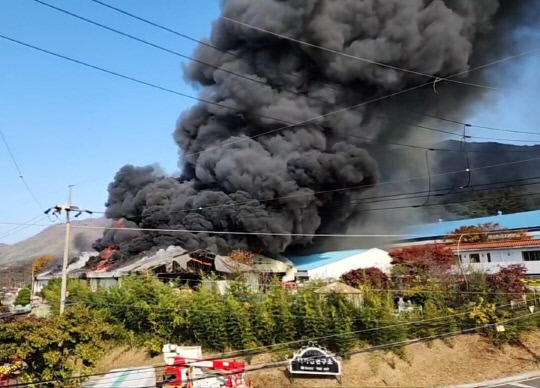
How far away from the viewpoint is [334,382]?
1203 centimetres

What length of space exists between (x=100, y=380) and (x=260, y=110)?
1856cm

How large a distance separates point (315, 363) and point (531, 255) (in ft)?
60.0

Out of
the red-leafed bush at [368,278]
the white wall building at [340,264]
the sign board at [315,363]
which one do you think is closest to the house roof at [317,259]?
Result: the white wall building at [340,264]

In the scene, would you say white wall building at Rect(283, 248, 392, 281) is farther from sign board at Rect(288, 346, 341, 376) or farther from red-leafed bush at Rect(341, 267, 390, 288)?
sign board at Rect(288, 346, 341, 376)

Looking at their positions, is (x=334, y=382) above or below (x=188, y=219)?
below

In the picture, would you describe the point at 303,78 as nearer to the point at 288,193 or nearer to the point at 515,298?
the point at 288,193

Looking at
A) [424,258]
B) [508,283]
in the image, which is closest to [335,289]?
[508,283]

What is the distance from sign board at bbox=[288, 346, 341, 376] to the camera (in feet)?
39.2

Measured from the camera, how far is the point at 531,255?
24.9 metres

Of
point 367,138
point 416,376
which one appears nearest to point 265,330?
point 416,376

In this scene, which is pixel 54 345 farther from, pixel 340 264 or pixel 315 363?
pixel 340 264

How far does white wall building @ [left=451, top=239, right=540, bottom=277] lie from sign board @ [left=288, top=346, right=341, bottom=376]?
47.4 feet

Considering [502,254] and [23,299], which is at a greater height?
[502,254]

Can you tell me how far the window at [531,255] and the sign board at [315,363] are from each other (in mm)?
17728
